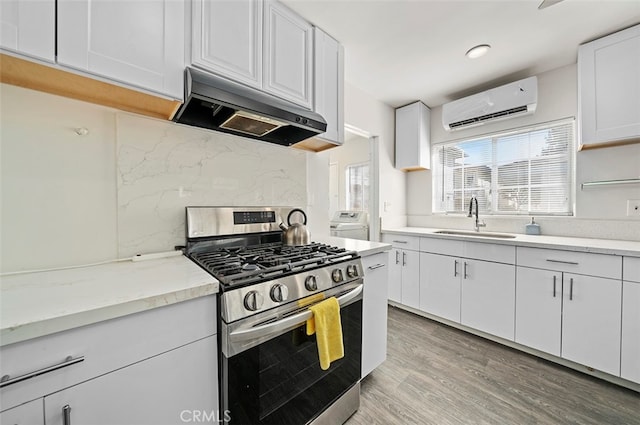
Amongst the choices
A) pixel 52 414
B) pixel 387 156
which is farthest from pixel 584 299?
pixel 52 414

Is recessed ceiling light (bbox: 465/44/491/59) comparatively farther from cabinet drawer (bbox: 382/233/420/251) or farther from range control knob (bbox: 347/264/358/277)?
range control knob (bbox: 347/264/358/277)

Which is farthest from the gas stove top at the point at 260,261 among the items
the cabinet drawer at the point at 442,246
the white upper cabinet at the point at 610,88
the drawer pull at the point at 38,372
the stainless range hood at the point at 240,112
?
the white upper cabinet at the point at 610,88

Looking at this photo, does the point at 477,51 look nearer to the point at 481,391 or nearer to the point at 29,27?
the point at 481,391

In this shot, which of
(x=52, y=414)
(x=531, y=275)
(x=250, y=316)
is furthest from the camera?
(x=531, y=275)

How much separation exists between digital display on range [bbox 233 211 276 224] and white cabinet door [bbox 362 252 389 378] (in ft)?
2.39

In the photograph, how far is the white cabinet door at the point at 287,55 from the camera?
4.71 ft

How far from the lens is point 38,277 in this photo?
0.96 metres

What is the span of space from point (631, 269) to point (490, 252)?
75 cm

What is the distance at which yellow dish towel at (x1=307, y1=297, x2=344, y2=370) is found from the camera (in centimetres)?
109

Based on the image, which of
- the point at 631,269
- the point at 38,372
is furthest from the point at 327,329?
the point at 631,269

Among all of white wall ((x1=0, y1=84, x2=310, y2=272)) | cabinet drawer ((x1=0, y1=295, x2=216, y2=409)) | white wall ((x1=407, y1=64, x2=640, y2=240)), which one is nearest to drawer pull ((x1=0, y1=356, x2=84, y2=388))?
cabinet drawer ((x1=0, y1=295, x2=216, y2=409))

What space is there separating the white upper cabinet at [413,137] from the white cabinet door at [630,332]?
75.0 inches

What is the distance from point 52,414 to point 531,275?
8.80 feet

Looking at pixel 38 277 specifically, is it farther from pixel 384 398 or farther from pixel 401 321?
pixel 401 321
